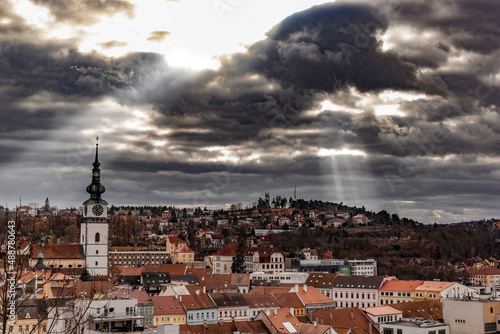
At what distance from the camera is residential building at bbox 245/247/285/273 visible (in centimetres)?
12569

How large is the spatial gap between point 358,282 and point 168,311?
121ft

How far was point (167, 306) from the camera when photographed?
67750 mm

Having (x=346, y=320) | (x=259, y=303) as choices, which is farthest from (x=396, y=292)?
(x=346, y=320)

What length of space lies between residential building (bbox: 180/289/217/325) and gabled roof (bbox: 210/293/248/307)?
3.12ft

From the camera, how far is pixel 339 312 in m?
62.8

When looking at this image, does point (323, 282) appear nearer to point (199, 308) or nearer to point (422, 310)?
point (422, 310)

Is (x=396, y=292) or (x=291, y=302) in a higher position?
(x=291, y=302)

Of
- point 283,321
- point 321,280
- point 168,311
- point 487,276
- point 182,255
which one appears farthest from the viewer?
point 182,255

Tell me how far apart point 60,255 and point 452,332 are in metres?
63.6

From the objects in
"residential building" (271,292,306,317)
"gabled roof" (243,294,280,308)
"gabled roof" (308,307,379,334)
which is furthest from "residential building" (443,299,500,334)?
"gabled roof" (243,294,280,308)

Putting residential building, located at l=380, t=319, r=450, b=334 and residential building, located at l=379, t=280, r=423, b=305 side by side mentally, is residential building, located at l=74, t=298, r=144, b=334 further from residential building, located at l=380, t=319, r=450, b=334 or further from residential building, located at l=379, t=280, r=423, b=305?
residential building, located at l=379, t=280, r=423, b=305

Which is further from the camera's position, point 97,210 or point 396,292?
point 97,210

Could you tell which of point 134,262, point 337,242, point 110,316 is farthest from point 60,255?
point 337,242

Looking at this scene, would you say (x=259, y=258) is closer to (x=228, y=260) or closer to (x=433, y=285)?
(x=228, y=260)
